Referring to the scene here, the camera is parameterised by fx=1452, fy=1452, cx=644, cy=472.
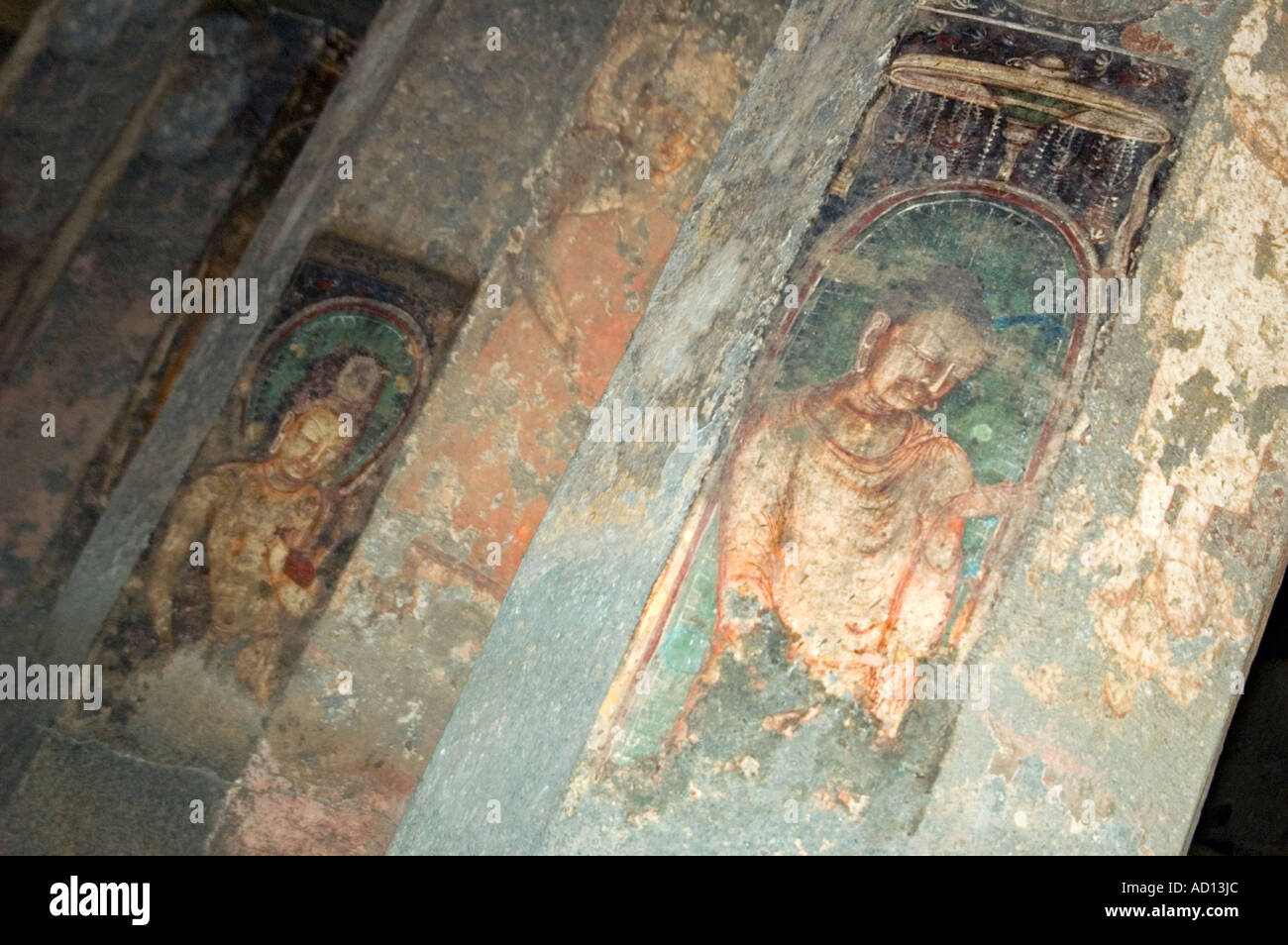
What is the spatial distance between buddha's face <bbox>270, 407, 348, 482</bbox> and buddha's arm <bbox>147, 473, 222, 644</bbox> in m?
0.25

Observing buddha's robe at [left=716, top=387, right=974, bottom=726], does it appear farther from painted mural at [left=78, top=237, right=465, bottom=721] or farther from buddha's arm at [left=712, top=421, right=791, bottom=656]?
painted mural at [left=78, top=237, right=465, bottom=721]

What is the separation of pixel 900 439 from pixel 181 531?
262 centimetres

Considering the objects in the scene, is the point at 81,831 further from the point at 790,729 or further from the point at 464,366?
the point at 790,729

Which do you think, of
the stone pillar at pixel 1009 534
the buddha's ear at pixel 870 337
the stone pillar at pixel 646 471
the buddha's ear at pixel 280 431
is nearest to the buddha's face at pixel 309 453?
the buddha's ear at pixel 280 431

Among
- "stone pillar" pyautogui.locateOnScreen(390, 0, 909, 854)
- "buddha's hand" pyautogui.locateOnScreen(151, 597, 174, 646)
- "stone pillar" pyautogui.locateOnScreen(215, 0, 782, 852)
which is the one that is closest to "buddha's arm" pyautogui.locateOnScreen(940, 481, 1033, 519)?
"stone pillar" pyautogui.locateOnScreen(390, 0, 909, 854)

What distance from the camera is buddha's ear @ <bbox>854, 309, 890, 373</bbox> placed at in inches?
166

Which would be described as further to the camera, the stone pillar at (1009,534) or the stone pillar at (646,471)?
the stone pillar at (646,471)

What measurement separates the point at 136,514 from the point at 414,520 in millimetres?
1063

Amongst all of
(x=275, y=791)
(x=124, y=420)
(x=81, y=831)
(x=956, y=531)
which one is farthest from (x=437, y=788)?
(x=124, y=420)

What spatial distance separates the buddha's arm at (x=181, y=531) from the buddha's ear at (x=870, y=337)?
2.39 metres

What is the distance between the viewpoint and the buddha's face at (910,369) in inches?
165

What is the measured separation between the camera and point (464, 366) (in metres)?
5.23

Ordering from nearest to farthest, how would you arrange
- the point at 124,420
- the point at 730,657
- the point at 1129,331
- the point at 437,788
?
the point at 730,657
the point at 1129,331
the point at 437,788
the point at 124,420

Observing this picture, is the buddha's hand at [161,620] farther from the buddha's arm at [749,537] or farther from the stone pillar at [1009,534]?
the buddha's arm at [749,537]
